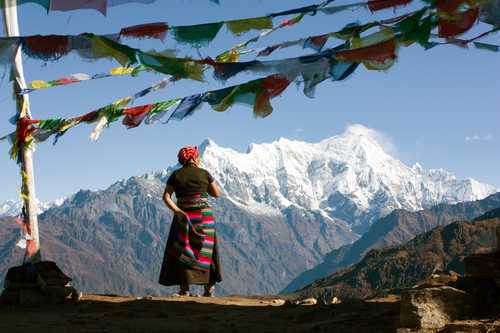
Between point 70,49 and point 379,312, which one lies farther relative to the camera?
point 70,49

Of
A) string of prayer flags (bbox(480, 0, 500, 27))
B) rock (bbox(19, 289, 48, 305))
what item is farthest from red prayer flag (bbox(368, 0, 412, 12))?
rock (bbox(19, 289, 48, 305))

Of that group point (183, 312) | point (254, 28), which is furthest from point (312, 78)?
point (183, 312)

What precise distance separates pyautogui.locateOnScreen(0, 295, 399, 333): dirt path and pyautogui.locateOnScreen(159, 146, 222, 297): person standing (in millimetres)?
449

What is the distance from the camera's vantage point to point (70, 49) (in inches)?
359

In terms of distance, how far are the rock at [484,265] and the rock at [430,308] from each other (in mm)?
509

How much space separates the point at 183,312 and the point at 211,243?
205 centimetres

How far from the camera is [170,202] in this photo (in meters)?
11.3

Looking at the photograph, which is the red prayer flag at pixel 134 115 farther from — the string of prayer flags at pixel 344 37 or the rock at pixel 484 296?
the rock at pixel 484 296

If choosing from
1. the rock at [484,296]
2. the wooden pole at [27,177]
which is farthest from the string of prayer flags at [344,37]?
the wooden pole at [27,177]

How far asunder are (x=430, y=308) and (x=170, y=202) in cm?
598

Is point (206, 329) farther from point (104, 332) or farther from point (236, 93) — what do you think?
point (236, 93)

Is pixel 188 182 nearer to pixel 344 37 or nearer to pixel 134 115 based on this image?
pixel 134 115

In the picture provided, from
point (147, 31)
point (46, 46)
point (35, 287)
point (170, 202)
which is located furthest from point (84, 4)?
point (35, 287)

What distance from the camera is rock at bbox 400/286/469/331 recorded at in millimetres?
6199
